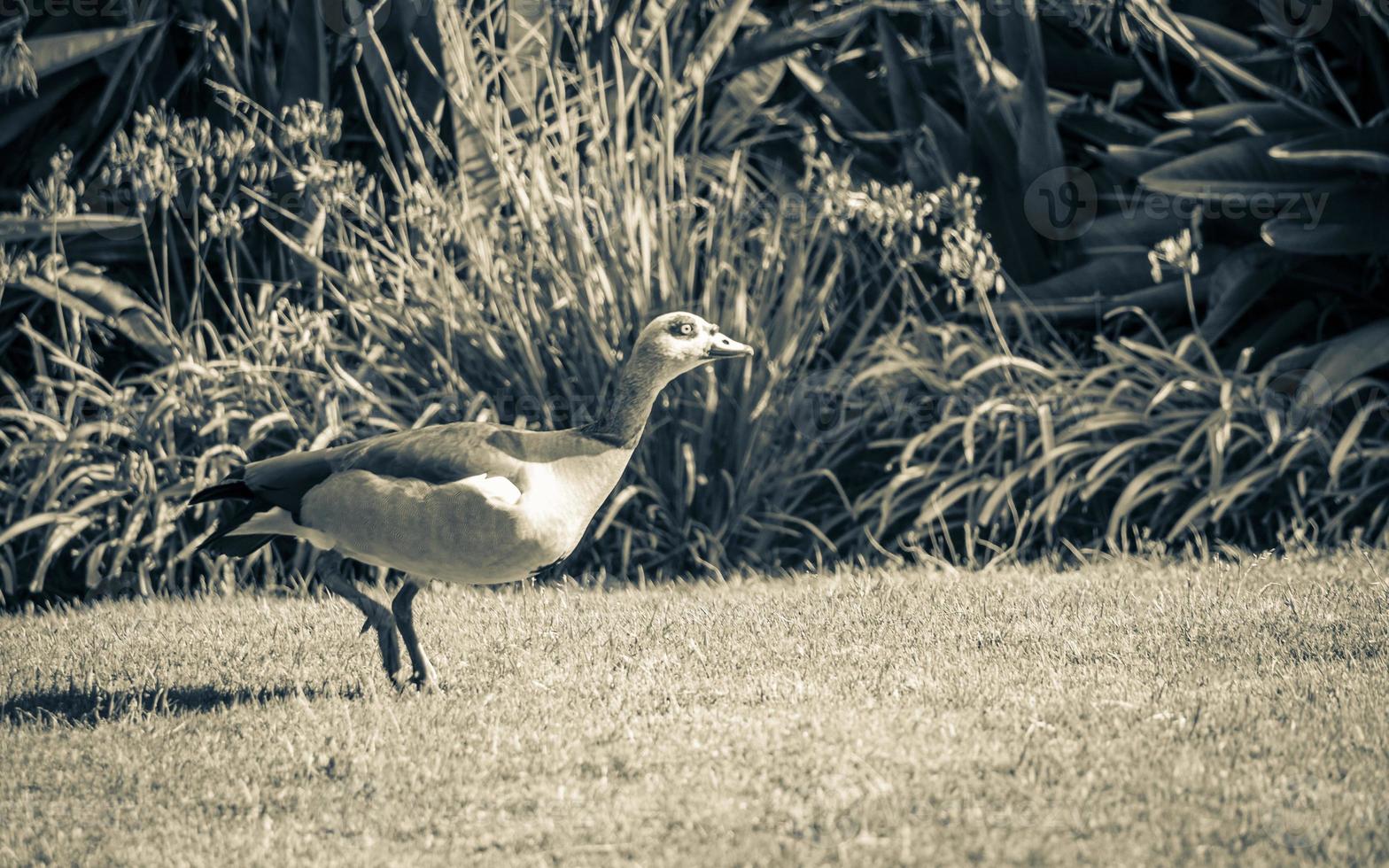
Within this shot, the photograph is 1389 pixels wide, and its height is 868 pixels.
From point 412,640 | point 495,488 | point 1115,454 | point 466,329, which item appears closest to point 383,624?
point 412,640

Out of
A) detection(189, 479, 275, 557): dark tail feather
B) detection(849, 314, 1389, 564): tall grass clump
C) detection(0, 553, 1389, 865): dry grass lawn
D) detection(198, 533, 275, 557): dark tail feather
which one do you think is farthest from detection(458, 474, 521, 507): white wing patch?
detection(849, 314, 1389, 564): tall grass clump

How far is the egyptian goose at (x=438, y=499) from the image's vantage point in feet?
12.0

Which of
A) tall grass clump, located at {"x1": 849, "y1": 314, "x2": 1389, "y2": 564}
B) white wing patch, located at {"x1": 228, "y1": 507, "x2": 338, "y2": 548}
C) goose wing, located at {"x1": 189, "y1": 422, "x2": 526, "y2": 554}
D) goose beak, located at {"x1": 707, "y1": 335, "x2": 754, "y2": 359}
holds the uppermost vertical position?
goose beak, located at {"x1": 707, "y1": 335, "x2": 754, "y2": 359}

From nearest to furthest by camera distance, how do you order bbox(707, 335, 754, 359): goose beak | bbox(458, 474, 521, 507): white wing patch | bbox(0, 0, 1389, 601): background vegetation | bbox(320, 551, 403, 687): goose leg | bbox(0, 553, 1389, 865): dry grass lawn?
bbox(0, 553, 1389, 865): dry grass lawn, bbox(458, 474, 521, 507): white wing patch, bbox(320, 551, 403, 687): goose leg, bbox(707, 335, 754, 359): goose beak, bbox(0, 0, 1389, 601): background vegetation

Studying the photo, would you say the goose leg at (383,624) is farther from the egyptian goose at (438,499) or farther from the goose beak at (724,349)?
the goose beak at (724,349)

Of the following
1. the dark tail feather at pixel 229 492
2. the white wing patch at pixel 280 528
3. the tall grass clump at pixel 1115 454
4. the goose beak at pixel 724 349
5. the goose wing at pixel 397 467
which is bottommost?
the tall grass clump at pixel 1115 454

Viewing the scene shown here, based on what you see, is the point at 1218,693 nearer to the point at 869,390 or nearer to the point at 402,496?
the point at 402,496

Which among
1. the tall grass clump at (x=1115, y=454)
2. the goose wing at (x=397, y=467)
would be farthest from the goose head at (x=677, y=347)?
the tall grass clump at (x=1115, y=454)

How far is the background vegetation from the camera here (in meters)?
5.78

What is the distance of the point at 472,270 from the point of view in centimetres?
601

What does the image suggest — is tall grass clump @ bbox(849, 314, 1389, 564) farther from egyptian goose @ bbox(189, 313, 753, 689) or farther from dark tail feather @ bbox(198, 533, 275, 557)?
dark tail feather @ bbox(198, 533, 275, 557)

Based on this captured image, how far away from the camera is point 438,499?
12.1 ft

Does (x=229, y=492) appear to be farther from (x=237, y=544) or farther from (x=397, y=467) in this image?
(x=397, y=467)

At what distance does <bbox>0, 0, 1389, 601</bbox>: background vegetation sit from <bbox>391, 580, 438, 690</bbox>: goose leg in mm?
1670
